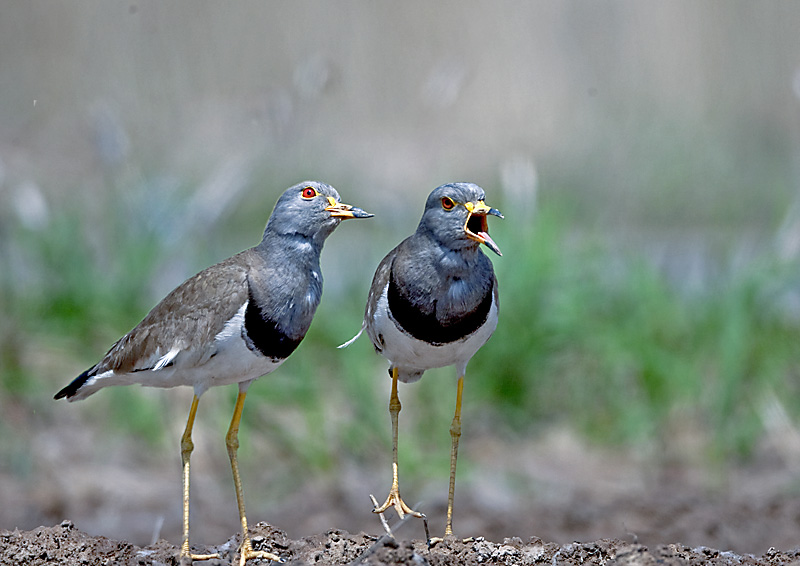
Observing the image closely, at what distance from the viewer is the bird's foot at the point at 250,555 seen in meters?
3.51

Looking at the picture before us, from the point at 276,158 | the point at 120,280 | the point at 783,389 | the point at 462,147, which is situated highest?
the point at 462,147

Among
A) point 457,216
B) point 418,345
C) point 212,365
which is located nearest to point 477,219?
point 457,216

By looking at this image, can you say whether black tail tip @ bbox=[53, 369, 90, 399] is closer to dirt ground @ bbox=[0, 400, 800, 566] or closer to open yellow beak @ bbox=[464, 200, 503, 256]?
dirt ground @ bbox=[0, 400, 800, 566]

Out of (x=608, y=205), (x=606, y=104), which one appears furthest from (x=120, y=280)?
(x=606, y=104)

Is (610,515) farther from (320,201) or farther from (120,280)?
(120,280)

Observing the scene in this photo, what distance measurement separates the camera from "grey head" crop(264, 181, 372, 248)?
355 cm

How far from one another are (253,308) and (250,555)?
2.81 feet

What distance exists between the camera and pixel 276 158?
838 centimetres

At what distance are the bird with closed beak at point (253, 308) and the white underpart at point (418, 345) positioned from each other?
259mm

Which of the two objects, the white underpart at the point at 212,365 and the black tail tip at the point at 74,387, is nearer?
the white underpart at the point at 212,365

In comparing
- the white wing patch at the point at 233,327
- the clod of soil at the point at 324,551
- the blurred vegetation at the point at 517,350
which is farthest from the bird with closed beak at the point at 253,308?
the blurred vegetation at the point at 517,350

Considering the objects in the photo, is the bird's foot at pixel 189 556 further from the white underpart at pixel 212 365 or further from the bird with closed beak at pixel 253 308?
the white underpart at pixel 212 365

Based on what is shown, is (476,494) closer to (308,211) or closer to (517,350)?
(517,350)

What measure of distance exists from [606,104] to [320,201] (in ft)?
34.0
